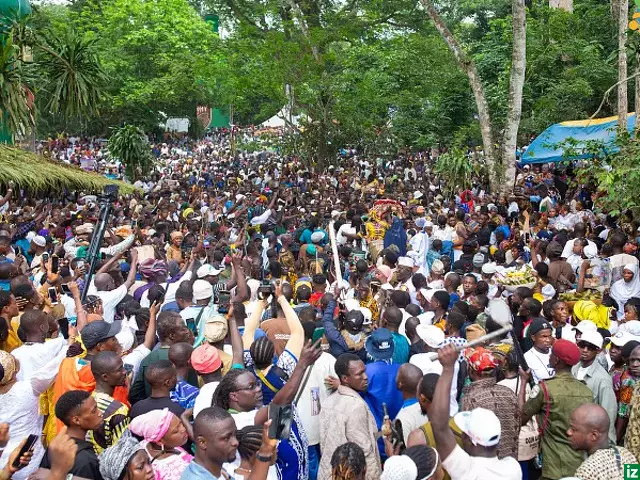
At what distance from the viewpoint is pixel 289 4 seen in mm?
25625

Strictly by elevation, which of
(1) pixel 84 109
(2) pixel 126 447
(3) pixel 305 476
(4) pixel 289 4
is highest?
(4) pixel 289 4

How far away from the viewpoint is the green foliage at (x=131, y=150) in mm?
23375

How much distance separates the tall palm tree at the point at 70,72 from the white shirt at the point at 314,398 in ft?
48.8

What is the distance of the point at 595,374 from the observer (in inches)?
211

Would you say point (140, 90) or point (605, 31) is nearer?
point (605, 31)

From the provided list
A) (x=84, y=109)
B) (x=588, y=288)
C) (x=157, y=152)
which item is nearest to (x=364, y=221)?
(x=588, y=288)

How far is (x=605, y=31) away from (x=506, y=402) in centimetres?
2178

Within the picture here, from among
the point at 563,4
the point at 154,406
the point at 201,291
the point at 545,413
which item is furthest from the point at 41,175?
the point at 563,4

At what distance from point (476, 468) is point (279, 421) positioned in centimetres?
103

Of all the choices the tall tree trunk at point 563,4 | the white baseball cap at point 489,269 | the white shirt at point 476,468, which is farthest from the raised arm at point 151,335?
the tall tree trunk at point 563,4

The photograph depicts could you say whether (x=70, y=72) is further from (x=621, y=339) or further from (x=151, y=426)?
(x=151, y=426)

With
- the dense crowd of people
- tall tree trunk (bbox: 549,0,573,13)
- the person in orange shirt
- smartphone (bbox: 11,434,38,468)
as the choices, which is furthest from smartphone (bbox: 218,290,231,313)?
tall tree trunk (bbox: 549,0,573,13)

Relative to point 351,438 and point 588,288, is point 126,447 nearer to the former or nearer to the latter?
point 351,438

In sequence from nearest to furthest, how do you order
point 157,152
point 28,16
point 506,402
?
point 506,402, point 28,16, point 157,152
